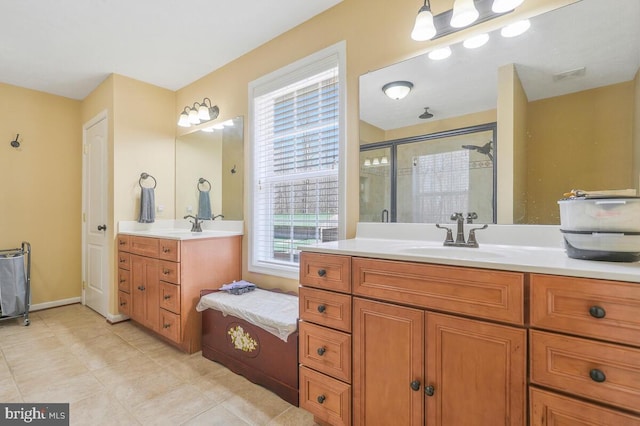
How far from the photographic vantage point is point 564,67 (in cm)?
135

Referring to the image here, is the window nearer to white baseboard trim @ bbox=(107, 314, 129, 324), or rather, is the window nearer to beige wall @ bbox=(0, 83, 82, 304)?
white baseboard trim @ bbox=(107, 314, 129, 324)

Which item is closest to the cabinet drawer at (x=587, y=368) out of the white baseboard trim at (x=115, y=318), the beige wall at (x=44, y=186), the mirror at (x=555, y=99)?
the mirror at (x=555, y=99)

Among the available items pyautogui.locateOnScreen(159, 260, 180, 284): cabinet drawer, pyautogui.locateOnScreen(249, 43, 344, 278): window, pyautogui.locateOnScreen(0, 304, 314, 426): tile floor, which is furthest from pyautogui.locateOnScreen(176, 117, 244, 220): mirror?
pyautogui.locateOnScreen(0, 304, 314, 426): tile floor

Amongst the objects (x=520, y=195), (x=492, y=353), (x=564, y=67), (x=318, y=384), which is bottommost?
(x=318, y=384)

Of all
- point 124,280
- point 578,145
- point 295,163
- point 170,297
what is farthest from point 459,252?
point 124,280

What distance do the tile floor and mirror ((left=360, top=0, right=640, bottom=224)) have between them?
1.72 m

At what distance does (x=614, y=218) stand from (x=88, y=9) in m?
3.19

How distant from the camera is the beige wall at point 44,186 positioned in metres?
3.32

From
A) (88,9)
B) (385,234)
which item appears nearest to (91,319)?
(88,9)

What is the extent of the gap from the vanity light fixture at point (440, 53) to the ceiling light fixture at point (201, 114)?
213cm

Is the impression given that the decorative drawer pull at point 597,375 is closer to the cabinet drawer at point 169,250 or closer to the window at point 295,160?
the window at point 295,160

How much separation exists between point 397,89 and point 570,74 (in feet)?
2.72

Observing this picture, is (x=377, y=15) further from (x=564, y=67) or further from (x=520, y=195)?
→ (x=520, y=195)

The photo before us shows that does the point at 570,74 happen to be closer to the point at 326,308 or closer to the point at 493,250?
the point at 493,250
